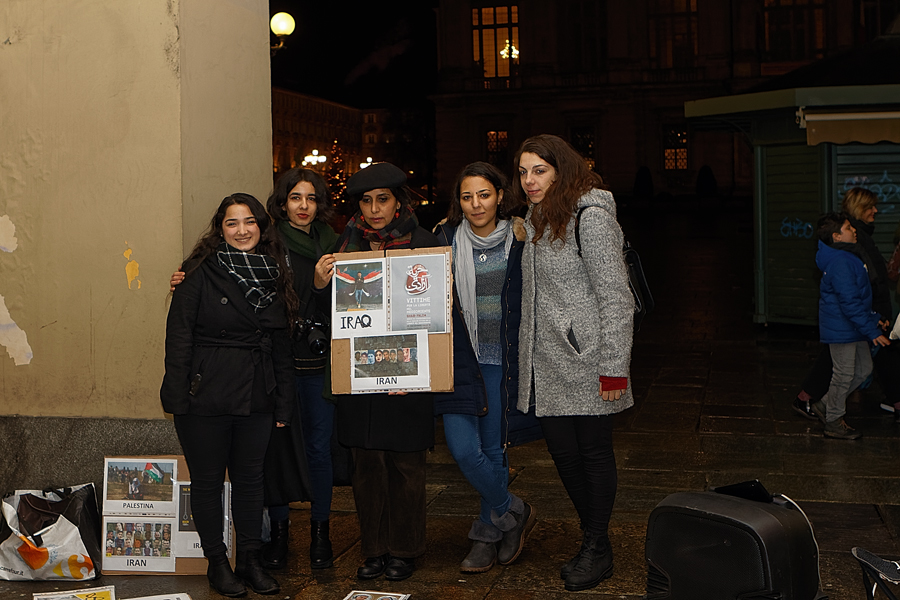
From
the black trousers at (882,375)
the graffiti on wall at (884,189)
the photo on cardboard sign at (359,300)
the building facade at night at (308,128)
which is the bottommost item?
the black trousers at (882,375)

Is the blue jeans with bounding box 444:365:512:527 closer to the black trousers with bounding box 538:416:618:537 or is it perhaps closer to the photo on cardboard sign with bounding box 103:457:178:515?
the black trousers with bounding box 538:416:618:537

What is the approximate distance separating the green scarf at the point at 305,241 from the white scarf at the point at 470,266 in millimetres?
715

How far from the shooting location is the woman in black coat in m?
4.51

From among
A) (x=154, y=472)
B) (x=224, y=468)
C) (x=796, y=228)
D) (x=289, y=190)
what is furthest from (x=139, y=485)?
(x=796, y=228)

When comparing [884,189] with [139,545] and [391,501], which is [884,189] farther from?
[139,545]

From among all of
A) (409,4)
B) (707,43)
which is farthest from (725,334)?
(409,4)

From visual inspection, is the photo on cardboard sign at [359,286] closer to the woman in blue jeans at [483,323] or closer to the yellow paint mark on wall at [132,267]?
the woman in blue jeans at [483,323]

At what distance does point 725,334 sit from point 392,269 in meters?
9.29

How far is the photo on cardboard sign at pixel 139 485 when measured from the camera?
4996 millimetres

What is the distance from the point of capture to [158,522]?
498cm

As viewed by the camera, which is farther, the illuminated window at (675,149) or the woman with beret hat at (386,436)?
the illuminated window at (675,149)

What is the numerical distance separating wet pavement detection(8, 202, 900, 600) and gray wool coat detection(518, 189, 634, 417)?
89 cm

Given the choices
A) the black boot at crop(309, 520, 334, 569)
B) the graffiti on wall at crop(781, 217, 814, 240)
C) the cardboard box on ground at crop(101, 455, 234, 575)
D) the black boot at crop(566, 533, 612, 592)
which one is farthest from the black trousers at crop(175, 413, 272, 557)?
the graffiti on wall at crop(781, 217, 814, 240)

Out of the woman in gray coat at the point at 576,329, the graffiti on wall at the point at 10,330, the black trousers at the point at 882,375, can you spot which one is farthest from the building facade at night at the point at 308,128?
the woman in gray coat at the point at 576,329
